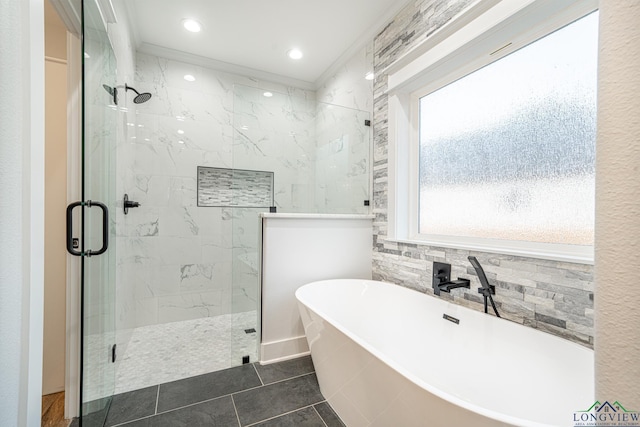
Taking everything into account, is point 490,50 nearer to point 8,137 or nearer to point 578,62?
point 578,62

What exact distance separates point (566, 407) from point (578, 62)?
1.60 meters

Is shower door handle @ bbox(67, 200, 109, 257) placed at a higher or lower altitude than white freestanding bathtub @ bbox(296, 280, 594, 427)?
higher

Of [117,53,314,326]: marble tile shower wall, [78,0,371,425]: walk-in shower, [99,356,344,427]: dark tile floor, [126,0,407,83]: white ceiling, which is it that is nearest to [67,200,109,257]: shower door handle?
[78,0,371,425]: walk-in shower

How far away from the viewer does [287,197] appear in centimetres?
239

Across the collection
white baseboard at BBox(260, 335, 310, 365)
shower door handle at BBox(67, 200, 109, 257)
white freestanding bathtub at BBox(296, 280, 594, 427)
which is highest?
shower door handle at BBox(67, 200, 109, 257)

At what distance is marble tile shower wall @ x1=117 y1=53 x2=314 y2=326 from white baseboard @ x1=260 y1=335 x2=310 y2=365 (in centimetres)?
76

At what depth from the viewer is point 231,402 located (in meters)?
1.65

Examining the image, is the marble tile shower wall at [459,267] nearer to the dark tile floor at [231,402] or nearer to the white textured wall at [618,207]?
the dark tile floor at [231,402]

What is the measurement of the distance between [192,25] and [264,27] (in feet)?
2.16

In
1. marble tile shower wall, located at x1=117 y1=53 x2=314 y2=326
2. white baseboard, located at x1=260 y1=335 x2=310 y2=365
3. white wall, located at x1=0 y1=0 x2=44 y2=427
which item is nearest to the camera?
white wall, located at x1=0 y1=0 x2=44 y2=427

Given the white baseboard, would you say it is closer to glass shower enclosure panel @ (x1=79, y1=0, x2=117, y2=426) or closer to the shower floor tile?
the shower floor tile

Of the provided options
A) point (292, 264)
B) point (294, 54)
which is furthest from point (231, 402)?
point (294, 54)

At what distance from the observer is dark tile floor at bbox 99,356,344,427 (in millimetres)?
1500

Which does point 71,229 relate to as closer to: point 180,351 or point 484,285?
point 180,351
